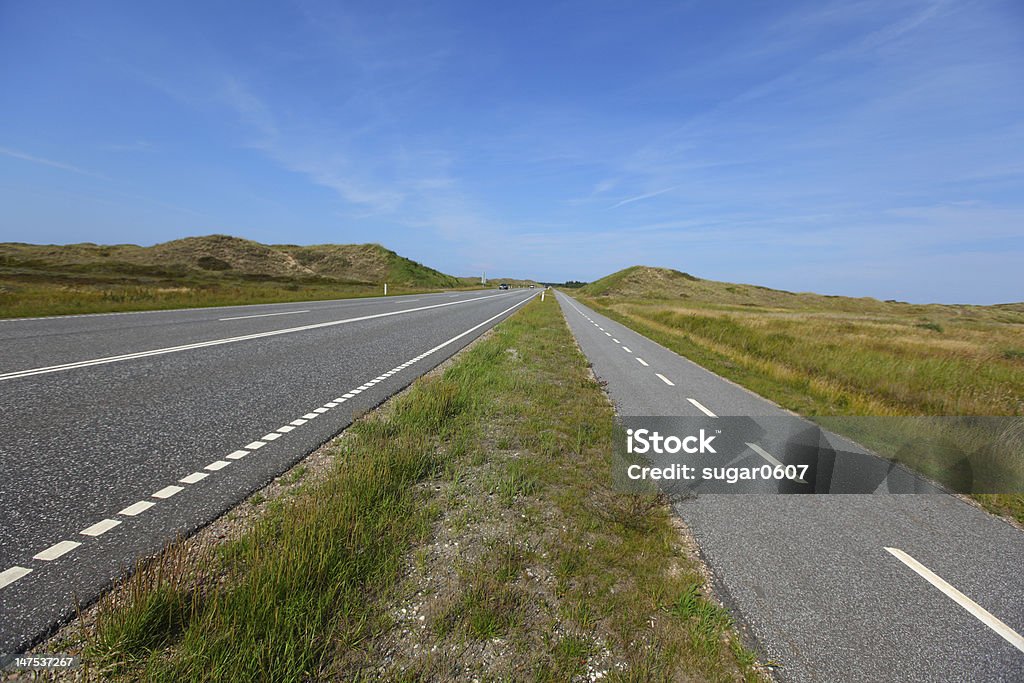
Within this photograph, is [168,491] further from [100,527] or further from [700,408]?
[700,408]

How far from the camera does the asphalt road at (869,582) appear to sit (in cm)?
Result: 215

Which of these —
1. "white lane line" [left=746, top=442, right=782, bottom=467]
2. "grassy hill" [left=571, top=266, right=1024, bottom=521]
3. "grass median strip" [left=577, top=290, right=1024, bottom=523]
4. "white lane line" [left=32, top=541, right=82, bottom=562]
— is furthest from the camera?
"grassy hill" [left=571, top=266, right=1024, bottom=521]

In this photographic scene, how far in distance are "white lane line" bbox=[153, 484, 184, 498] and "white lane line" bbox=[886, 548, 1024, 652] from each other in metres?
5.98

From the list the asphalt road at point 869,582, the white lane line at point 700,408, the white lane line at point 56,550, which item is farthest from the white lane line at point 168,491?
the white lane line at point 700,408

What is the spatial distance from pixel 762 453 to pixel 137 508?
22.0 feet

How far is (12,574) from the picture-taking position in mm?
2293

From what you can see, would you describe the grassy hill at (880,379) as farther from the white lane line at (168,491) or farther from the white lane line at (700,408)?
the white lane line at (168,491)

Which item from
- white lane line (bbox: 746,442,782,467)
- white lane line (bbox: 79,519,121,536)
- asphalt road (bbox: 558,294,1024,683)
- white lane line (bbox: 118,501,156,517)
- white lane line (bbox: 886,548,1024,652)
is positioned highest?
white lane line (bbox: 118,501,156,517)

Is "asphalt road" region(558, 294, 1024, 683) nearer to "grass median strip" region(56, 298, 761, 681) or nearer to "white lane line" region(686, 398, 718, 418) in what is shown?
"grass median strip" region(56, 298, 761, 681)

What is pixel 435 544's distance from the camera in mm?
2893

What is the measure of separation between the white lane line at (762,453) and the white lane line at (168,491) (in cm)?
641

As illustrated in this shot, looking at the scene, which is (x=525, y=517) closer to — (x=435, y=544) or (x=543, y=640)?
(x=435, y=544)

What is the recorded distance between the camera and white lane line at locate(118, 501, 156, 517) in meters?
2.95

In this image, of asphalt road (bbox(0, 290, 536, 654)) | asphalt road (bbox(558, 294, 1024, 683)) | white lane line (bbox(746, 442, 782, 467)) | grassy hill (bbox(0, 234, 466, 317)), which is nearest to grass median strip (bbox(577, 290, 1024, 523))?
asphalt road (bbox(558, 294, 1024, 683))
